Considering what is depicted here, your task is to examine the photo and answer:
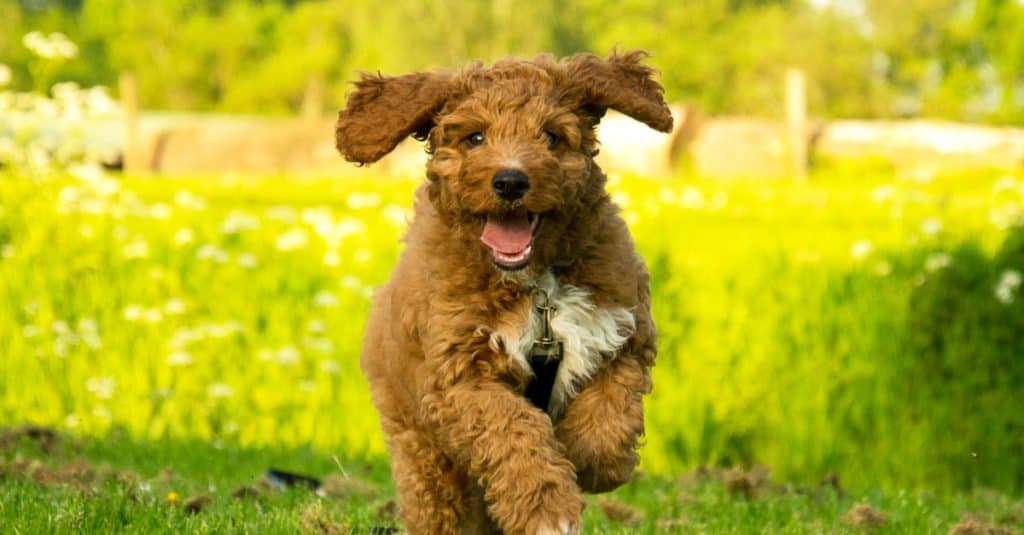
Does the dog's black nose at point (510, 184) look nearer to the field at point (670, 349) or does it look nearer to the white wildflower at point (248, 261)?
the field at point (670, 349)

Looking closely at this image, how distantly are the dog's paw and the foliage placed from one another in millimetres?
25880

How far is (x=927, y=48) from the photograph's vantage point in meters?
34.2

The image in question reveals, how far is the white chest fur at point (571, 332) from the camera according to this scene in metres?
3.94

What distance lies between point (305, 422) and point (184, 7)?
1557 inches

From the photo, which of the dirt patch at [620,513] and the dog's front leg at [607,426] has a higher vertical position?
the dog's front leg at [607,426]

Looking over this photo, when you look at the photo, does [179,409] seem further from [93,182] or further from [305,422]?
[93,182]

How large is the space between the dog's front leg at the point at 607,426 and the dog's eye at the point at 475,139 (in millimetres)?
745

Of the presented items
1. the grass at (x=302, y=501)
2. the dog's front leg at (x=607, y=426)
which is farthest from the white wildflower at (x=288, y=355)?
the dog's front leg at (x=607, y=426)

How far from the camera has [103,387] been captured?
881 centimetres

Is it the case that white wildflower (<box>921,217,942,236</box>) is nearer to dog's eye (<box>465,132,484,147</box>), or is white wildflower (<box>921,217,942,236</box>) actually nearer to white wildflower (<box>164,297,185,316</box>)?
white wildflower (<box>164,297,185,316</box>)

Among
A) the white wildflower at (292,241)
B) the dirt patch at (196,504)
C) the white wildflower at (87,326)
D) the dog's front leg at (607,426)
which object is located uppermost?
the dog's front leg at (607,426)

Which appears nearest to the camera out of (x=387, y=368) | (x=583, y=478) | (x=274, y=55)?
(x=583, y=478)

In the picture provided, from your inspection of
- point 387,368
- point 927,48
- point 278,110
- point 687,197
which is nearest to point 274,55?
point 278,110

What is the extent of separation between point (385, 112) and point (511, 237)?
647 mm
